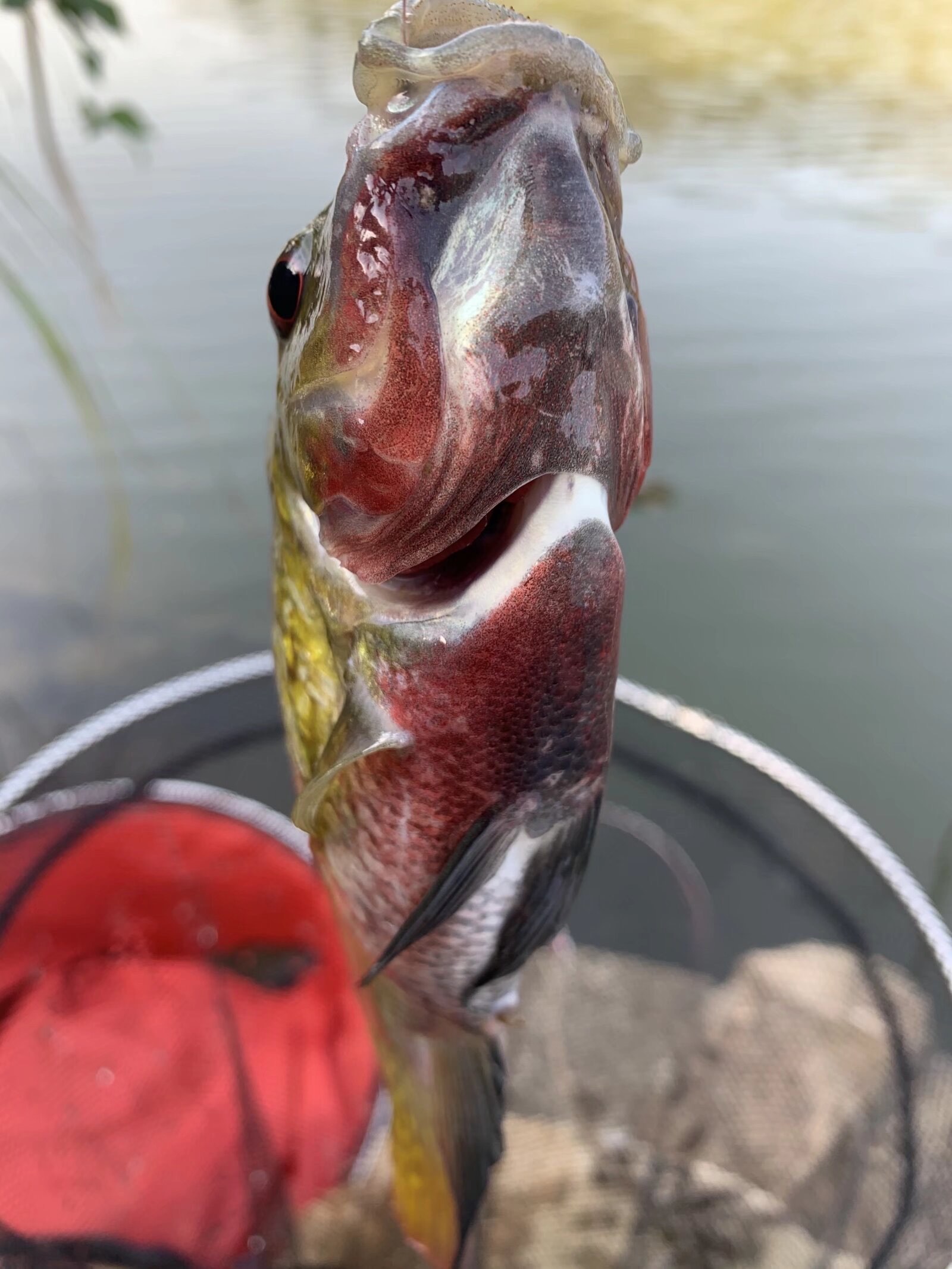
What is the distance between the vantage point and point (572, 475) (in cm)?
77

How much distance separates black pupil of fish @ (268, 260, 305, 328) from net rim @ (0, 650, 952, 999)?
4.63 feet

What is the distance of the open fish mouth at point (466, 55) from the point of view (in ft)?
2.20

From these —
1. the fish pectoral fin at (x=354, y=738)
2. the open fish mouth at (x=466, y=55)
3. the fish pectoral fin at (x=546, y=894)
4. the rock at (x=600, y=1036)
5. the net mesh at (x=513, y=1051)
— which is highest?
the open fish mouth at (x=466, y=55)

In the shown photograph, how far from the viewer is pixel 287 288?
2.89 feet

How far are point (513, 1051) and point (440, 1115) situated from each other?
1.18 meters

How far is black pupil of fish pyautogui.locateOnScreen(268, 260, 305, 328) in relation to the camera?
0.88 metres

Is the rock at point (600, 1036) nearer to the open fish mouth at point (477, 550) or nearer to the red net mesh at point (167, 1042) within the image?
the red net mesh at point (167, 1042)

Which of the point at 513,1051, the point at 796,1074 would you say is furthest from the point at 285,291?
the point at 796,1074

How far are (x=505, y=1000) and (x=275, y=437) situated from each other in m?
0.89

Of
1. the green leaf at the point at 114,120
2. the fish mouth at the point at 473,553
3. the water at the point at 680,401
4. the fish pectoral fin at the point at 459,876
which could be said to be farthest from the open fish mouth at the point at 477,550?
the green leaf at the point at 114,120

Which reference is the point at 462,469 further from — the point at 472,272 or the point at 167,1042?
the point at 167,1042

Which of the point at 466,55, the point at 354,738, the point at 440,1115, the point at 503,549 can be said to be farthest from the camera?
the point at 440,1115

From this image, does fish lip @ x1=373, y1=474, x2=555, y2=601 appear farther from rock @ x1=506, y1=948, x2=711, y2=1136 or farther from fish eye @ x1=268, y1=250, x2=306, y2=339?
rock @ x1=506, y1=948, x2=711, y2=1136

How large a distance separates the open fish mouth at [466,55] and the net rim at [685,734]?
1547 mm
